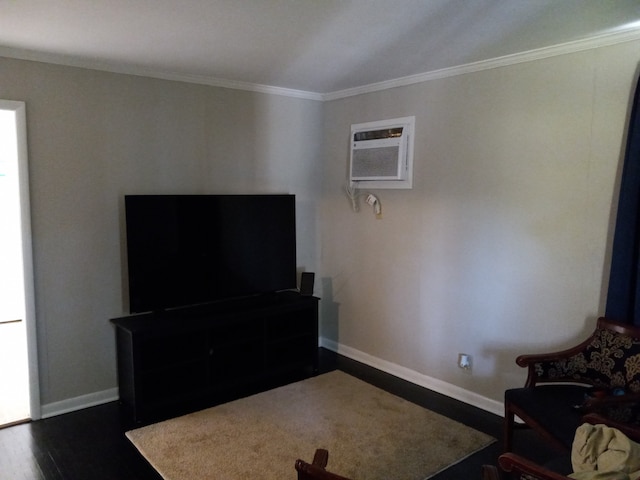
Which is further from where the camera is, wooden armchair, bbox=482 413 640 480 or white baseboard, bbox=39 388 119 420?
white baseboard, bbox=39 388 119 420

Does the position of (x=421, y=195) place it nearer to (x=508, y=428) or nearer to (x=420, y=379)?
(x=420, y=379)

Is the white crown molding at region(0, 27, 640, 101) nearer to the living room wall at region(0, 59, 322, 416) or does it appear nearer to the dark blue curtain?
the living room wall at region(0, 59, 322, 416)

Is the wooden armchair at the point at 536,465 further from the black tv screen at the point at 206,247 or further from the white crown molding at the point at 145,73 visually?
the white crown molding at the point at 145,73

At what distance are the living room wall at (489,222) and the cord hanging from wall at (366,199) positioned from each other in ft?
0.17

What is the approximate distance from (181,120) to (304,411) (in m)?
2.36

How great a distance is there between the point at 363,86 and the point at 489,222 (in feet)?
5.35

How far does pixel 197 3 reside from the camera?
2271 millimetres

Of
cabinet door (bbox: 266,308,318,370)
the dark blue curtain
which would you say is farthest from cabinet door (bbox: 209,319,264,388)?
the dark blue curtain

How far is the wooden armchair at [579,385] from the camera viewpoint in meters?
2.29

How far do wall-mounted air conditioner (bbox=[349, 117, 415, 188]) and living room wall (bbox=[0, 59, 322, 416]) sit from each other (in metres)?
1.05

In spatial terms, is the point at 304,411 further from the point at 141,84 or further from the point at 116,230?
the point at 141,84

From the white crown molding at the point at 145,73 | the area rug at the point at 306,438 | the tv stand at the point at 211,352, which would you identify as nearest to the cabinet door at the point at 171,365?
the tv stand at the point at 211,352

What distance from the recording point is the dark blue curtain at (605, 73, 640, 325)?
2.57 meters

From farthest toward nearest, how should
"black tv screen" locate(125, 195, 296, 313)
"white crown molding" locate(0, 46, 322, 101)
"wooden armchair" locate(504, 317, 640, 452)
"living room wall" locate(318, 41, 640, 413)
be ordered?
"black tv screen" locate(125, 195, 296, 313) < "white crown molding" locate(0, 46, 322, 101) < "living room wall" locate(318, 41, 640, 413) < "wooden armchair" locate(504, 317, 640, 452)
